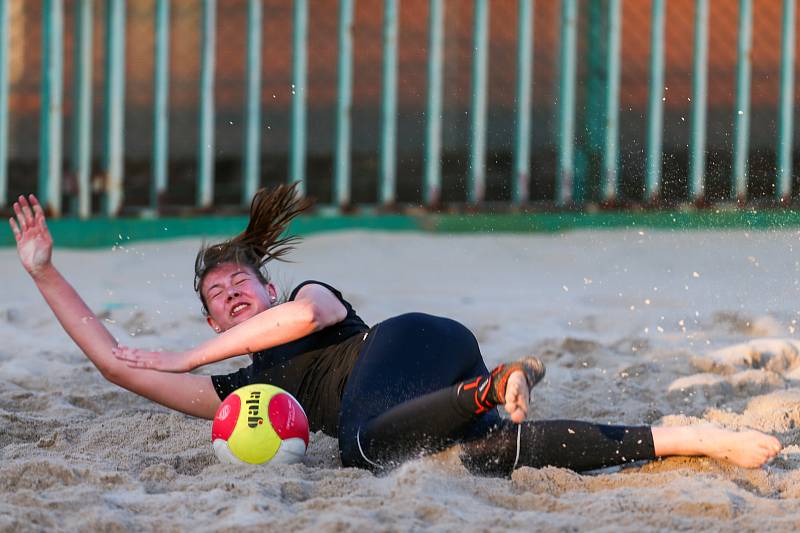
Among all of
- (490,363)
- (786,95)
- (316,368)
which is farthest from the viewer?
(786,95)

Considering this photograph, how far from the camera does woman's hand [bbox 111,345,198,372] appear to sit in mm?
3340

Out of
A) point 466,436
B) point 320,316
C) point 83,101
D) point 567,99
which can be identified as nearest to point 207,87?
point 83,101

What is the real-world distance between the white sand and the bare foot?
38 millimetres

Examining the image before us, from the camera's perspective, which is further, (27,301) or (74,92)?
(74,92)

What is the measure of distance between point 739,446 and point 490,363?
5.92ft

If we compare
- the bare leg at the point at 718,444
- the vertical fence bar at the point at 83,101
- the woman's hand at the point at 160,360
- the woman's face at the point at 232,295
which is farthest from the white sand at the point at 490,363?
the vertical fence bar at the point at 83,101

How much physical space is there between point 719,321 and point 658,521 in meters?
3.21

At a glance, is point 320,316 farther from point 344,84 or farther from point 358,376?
point 344,84

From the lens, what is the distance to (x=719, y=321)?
18.4ft

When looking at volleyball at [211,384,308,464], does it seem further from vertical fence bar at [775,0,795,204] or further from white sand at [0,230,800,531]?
vertical fence bar at [775,0,795,204]

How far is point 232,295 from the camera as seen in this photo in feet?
11.9

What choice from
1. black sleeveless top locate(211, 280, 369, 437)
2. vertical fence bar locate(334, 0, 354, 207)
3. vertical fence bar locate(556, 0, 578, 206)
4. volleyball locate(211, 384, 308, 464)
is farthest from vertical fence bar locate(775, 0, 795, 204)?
volleyball locate(211, 384, 308, 464)

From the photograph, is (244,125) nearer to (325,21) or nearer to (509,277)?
(325,21)

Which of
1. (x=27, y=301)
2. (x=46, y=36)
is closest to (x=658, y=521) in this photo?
(x=27, y=301)
